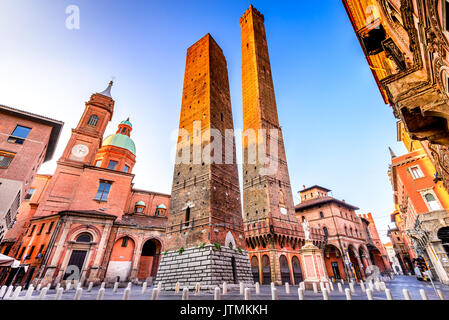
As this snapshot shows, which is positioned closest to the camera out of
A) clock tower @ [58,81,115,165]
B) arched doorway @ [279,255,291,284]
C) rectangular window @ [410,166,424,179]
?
rectangular window @ [410,166,424,179]

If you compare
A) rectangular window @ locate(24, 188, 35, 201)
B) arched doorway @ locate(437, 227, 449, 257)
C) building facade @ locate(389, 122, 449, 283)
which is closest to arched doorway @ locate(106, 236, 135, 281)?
rectangular window @ locate(24, 188, 35, 201)

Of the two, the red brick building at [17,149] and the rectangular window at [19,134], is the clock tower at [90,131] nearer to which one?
the red brick building at [17,149]

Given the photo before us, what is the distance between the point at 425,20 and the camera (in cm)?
491

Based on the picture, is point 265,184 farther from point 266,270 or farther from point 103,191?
point 103,191

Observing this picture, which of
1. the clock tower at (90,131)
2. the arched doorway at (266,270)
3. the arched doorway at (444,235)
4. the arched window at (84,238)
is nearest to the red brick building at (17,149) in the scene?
the arched window at (84,238)

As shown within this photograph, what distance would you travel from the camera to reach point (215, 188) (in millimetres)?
16000

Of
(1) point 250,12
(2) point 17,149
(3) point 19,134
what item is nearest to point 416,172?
(2) point 17,149

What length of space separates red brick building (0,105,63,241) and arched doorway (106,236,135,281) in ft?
31.0

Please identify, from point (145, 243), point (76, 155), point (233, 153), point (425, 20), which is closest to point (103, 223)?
point (145, 243)

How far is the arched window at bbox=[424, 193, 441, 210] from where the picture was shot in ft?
60.9

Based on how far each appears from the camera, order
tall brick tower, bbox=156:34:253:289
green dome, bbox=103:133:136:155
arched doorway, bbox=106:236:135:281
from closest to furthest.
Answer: tall brick tower, bbox=156:34:253:289 → arched doorway, bbox=106:236:135:281 → green dome, bbox=103:133:136:155

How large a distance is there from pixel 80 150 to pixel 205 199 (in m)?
23.2

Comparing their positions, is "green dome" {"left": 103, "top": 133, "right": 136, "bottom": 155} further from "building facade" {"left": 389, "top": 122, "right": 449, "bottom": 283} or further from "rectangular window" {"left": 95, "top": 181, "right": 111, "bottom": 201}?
"building facade" {"left": 389, "top": 122, "right": 449, "bottom": 283}

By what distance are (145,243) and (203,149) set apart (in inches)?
628
